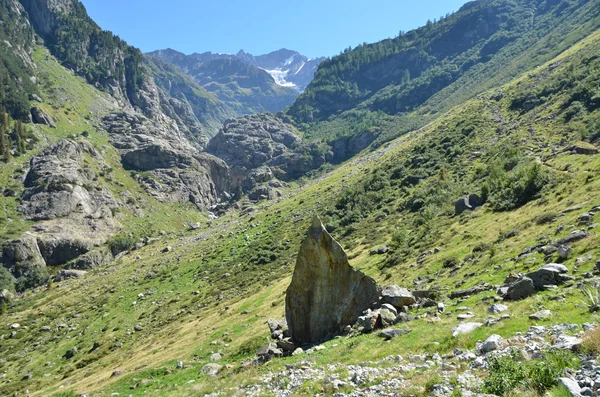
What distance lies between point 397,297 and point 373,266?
1797 centimetres

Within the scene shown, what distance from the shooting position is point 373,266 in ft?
135

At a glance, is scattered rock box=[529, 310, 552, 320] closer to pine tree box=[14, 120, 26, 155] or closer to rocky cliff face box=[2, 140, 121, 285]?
rocky cliff face box=[2, 140, 121, 285]

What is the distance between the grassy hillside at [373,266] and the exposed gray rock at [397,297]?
92.3 inches

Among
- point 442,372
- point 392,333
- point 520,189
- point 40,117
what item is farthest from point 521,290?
point 40,117

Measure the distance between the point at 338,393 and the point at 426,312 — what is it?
30.5ft

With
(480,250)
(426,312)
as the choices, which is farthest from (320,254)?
(480,250)

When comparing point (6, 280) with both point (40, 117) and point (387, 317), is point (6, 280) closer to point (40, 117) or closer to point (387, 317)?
point (40, 117)

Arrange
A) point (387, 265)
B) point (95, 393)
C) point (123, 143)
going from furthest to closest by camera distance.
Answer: point (123, 143) → point (387, 265) → point (95, 393)

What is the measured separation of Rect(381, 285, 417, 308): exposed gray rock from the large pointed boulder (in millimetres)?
615

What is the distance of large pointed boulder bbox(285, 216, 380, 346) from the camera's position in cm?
2412

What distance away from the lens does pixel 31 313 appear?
71.2 metres

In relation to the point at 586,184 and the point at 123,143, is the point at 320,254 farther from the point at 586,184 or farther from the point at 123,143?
the point at 123,143

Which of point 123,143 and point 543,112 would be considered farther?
point 123,143

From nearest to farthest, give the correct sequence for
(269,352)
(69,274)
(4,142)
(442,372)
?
(442,372) < (269,352) < (69,274) < (4,142)
